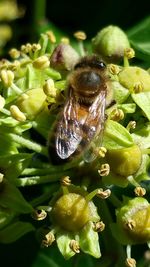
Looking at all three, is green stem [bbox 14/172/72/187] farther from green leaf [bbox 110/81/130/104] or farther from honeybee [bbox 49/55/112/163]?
green leaf [bbox 110/81/130/104]

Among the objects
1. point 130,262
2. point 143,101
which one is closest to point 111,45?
point 143,101

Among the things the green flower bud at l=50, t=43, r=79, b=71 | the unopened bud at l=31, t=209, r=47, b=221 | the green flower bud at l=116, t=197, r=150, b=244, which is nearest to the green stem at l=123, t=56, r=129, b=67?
the green flower bud at l=50, t=43, r=79, b=71

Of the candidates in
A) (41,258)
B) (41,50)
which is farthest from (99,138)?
(41,258)

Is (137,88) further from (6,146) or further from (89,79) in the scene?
(6,146)

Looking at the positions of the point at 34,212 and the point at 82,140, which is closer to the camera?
the point at 82,140

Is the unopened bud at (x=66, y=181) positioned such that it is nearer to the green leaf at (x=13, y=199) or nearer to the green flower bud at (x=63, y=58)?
the green leaf at (x=13, y=199)

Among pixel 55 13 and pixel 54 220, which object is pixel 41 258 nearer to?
pixel 54 220
